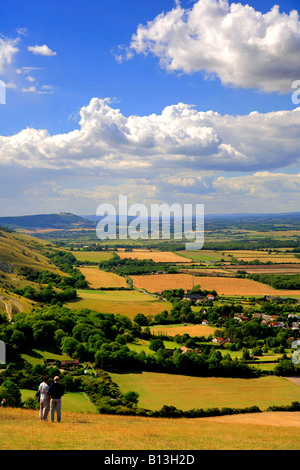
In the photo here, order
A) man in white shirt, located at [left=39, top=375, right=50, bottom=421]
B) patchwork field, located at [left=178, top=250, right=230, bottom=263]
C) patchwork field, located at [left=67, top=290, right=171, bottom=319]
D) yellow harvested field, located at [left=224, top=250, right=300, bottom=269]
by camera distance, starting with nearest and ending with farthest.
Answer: man in white shirt, located at [left=39, top=375, right=50, bottom=421]
patchwork field, located at [left=67, top=290, right=171, bottom=319]
yellow harvested field, located at [left=224, top=250, right=300, bottom=269]
patchwork field, located at [left=178, top=250, right=230, bottom=263]

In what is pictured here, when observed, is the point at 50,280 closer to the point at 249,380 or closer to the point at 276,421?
the point at 249,380

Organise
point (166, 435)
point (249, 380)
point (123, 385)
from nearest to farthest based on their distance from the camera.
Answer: point (166, 435) < point (123, 385) < point (249, 380)

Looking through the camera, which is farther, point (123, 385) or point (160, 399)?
point (123, 385)

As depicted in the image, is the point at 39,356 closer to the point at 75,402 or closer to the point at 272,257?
the point at 75,402

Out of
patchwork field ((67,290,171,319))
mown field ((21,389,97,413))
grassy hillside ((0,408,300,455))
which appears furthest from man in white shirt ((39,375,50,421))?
patchwork field ((67,290,171,319))

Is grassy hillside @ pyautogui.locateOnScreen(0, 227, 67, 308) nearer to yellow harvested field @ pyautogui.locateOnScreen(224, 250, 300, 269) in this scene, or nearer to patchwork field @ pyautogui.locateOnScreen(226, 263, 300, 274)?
patchwork field @ pyautogui.locateOnScreen(226, 263, 300, 274)

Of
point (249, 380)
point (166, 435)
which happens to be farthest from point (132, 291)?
point (166, 435)
